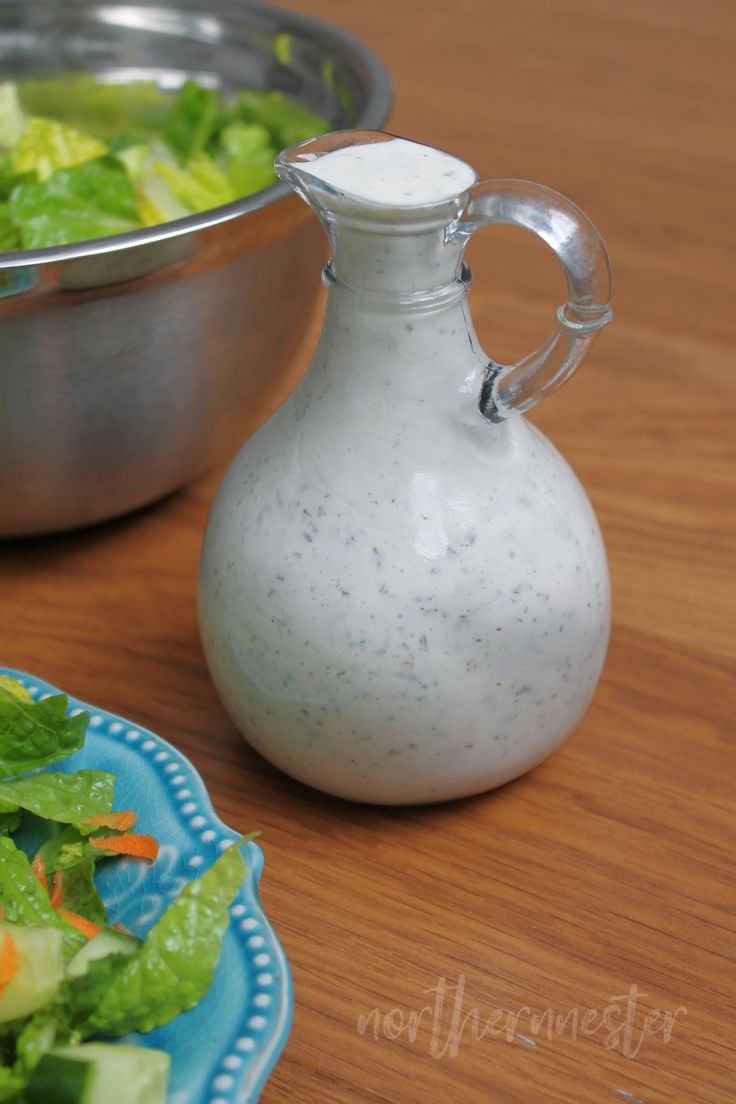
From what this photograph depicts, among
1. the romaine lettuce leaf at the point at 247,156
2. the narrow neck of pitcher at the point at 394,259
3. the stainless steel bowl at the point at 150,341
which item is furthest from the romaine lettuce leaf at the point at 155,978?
the romaine lettuce leaf at the point at 247,156

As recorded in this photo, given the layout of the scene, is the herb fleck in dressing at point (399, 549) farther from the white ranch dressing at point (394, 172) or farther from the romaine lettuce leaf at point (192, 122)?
the romaine lettuce leaf at point (192, 122)

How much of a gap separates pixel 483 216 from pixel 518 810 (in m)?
0.34

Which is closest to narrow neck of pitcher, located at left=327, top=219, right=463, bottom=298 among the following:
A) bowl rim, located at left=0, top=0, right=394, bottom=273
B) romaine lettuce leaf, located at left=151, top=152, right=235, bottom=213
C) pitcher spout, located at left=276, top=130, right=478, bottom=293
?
pitcher spout, located at left=276, top=130, right=478, bottom=293

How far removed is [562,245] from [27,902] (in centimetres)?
40

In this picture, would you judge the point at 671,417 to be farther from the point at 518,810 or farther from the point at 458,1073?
the point at 458,1073

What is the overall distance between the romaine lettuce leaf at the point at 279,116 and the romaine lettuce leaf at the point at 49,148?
17 centimetres

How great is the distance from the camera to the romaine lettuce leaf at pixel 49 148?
3.48 feet

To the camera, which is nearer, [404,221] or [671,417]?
[404,221]

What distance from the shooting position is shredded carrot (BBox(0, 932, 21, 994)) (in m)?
0.55

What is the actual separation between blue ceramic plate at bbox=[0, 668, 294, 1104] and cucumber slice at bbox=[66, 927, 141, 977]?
1.1 inches

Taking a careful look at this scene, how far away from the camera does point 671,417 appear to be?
115 cm

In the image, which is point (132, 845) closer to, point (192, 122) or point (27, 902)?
point (27, 902)

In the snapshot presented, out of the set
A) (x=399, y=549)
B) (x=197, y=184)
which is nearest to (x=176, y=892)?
(x=399, y=549)

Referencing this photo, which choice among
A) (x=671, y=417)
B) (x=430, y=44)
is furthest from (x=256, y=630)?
(x=430, y=44)
